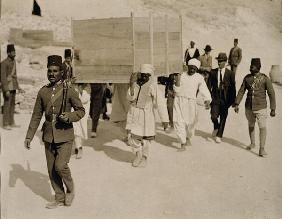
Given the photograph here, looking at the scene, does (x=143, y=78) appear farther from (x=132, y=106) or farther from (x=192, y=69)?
(x=192, y=69)

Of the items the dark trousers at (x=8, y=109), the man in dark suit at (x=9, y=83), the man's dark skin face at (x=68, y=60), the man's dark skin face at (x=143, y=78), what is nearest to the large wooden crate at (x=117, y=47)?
the man's dark skin face at (x=143, y=78)

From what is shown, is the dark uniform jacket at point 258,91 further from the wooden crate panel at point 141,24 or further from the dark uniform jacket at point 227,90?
the wooden crate panel at point 141,24

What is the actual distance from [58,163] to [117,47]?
2.57 metres

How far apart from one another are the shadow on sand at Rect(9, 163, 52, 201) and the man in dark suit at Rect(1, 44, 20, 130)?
2.69 meters

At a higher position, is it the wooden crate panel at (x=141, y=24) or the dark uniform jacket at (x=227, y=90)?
the wooden crate panel at (x=141, y=24)

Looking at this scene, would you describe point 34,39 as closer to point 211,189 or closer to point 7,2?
point 7,2

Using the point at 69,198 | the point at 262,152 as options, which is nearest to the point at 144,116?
the point at 262,152

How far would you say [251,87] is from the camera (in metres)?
8.16

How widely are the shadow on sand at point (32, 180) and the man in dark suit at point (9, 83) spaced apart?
269cm

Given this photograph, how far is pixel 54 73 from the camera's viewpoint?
5.32m

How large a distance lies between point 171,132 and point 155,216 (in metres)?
4.78

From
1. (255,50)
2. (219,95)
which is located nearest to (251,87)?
(219,95)

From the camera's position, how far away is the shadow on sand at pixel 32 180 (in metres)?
6.27

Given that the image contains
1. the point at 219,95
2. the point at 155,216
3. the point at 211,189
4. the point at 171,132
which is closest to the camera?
the point at 155,216
